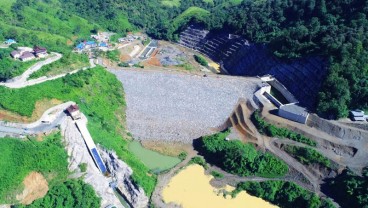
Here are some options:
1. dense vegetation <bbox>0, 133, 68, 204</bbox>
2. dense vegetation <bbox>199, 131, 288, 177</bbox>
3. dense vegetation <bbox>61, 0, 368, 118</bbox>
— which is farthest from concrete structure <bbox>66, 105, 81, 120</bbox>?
dense vegetation <bbox>61, 0, 368, 118</bbox>

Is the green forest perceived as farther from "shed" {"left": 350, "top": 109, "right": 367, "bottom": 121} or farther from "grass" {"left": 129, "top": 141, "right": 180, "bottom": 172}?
"grass" {"left": 129, "top": 141, "right": 180, "bottom": 172}

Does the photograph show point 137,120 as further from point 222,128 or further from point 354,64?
point 354,64

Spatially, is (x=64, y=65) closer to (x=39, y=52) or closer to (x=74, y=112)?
(x=39, y=52)

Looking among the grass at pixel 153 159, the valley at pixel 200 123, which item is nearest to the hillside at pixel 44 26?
the valley at pixel 200 123

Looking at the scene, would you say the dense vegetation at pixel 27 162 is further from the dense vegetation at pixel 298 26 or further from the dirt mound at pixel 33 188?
the dense vegetation at pixel 298 26

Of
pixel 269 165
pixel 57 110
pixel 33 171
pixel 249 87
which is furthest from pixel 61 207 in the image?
pixel 249 87
